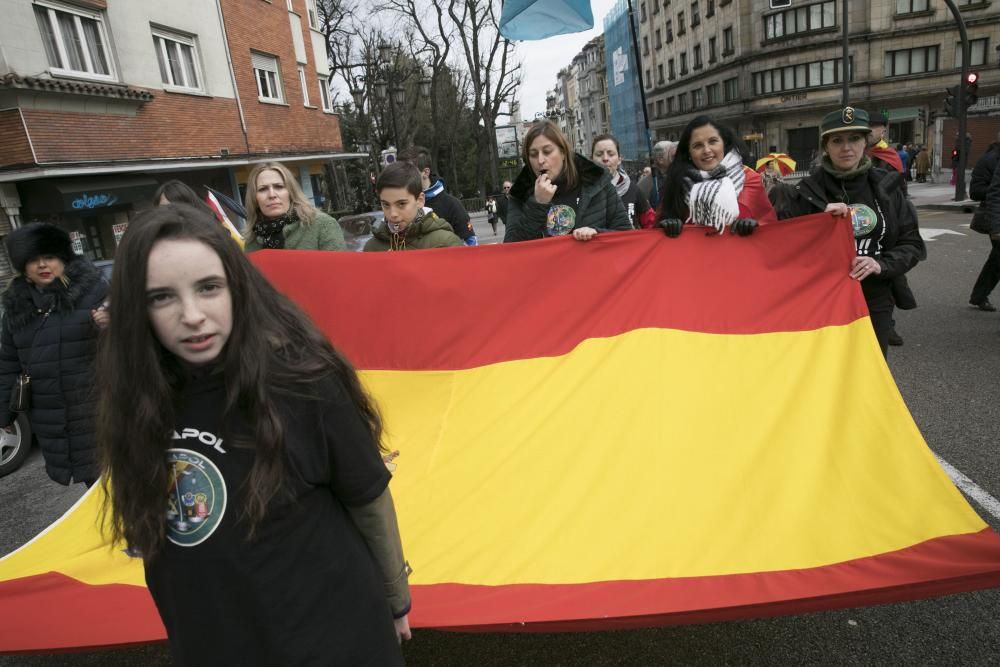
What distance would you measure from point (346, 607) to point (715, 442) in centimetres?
180

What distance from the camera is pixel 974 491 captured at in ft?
11.9

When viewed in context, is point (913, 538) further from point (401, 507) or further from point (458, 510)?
point (401, 507)

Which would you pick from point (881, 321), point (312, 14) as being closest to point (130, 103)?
point (312, 14)

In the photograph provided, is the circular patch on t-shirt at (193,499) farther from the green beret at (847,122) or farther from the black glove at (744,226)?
the green beret at (847,122)

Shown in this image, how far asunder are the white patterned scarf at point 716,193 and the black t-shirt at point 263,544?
2778mm

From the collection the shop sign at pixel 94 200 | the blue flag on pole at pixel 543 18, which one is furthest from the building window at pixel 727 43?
the blue flag on pole at pixel 543 18

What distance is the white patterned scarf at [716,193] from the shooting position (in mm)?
3596

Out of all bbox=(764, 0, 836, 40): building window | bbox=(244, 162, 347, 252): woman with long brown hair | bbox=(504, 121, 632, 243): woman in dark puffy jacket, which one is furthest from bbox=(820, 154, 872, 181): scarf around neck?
bbox=(764, 0, 836, 40): building window

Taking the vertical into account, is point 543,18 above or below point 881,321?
above

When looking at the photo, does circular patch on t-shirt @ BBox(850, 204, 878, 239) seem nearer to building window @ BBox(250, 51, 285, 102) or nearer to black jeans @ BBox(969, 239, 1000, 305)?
black jeans @ BBox(969, 239, 1000, 305)

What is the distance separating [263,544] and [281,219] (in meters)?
3.40

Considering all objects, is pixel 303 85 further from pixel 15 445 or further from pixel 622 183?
pixel 15 445

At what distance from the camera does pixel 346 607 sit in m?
1.45

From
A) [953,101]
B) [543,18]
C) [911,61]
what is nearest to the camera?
[543,18]
